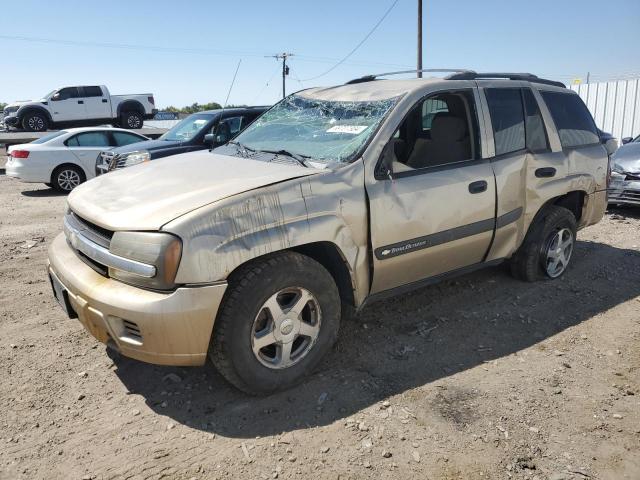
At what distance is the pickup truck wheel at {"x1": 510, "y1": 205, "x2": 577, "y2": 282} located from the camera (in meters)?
4.51

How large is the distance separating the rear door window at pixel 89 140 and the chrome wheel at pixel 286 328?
969cm

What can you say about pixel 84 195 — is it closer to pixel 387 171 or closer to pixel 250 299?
pixel 250 299

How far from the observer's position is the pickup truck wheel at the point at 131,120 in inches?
880

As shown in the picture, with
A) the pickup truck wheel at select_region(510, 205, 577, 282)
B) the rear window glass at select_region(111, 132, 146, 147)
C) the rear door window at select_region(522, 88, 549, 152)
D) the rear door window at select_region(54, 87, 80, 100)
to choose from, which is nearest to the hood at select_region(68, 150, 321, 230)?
the rear door window at select_region(522, 88, 549, 152)

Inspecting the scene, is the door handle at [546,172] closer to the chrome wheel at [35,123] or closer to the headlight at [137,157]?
the headlight at [137,157]

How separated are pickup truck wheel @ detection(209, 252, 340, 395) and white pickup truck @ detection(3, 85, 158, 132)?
846 inches

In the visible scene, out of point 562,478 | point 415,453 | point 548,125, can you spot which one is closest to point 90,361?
point 415,453

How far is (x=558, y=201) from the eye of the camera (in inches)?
189

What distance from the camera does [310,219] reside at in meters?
2.91

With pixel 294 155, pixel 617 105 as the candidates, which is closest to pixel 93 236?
pixel 294 155

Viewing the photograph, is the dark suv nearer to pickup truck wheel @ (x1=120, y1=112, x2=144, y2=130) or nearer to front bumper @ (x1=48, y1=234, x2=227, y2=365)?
front bumper @ (x1=48, y1=234, x2=227, y2=365)

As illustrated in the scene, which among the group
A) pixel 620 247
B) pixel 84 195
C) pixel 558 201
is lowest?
pixel 620 247

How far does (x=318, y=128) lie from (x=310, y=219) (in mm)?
1016

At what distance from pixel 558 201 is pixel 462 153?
1595 millimetres
